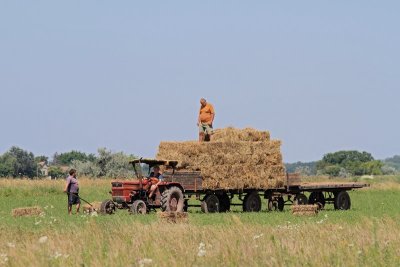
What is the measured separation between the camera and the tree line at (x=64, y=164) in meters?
88.0

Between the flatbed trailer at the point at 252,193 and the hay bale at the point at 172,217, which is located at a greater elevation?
the flatbed trailer at the point at 252,193

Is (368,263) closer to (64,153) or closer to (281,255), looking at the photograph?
(281,255)

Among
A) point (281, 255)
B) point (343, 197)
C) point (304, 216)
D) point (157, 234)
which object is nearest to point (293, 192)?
point (343, 197)

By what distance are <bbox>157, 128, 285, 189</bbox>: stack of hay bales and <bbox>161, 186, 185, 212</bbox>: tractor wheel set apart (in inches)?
91.3

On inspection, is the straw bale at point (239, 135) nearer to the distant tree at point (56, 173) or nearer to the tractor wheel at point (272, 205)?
the tractor wheel at point (272, 205)

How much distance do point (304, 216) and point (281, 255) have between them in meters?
16.6

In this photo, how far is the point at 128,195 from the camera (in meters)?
29.1

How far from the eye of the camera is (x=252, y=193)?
33812 millimetres

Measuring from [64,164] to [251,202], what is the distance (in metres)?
154

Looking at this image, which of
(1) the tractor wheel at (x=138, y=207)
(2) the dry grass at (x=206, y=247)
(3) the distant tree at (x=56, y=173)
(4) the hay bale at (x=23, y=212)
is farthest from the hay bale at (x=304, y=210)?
(3) the distant tree at (x=56, y=173)

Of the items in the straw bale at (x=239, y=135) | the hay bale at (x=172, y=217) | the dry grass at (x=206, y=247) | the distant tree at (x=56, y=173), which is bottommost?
the dry grass at (x=206, y=247)

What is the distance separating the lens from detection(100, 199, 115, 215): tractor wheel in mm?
28656

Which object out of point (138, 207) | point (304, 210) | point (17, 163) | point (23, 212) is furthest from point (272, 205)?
point (17, 163)

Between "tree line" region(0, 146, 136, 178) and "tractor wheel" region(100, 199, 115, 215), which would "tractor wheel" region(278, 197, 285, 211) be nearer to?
"tractor wheel" region(100, 199, 115, 215)
